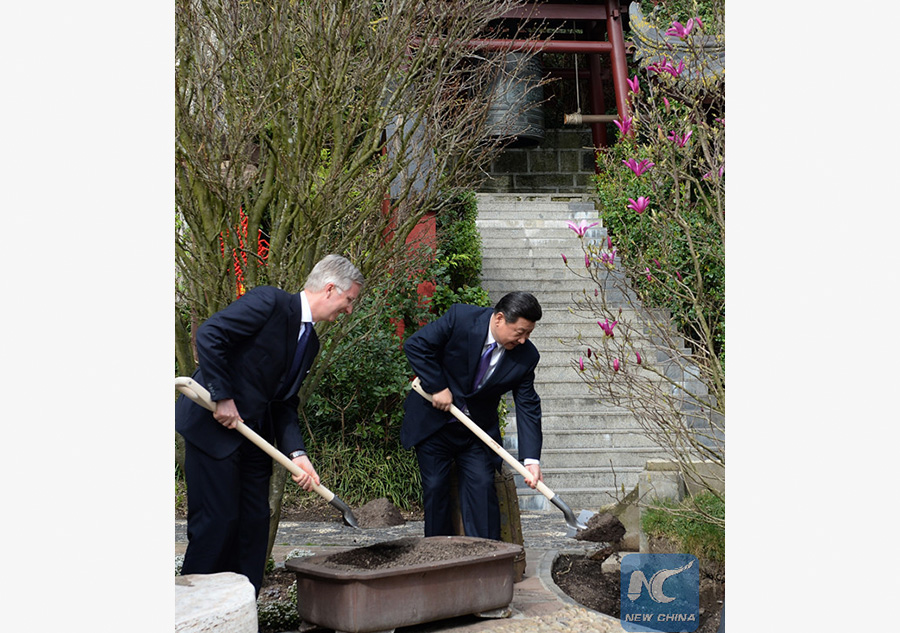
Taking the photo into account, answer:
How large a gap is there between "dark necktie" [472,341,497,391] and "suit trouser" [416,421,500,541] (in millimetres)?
264

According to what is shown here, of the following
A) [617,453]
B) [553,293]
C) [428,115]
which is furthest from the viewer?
[553,293]

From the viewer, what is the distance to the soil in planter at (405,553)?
14.0ft

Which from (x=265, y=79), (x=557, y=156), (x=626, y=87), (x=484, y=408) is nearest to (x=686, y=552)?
(x=484, y=408)

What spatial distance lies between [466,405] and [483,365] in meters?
0.27

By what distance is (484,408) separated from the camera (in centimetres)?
535

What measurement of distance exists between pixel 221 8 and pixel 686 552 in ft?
13.3

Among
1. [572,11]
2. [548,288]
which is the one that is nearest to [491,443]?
[548,288]

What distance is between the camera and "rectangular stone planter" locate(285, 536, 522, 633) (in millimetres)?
3992

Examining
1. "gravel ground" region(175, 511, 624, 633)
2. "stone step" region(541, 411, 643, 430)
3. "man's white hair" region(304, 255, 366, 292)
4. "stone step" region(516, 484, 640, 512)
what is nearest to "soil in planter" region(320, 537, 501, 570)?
"gravel ground" region(175, 511, 624, 633)

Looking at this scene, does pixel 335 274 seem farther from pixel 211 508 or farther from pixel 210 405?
pixel 211 508

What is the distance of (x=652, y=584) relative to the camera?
4664 mm

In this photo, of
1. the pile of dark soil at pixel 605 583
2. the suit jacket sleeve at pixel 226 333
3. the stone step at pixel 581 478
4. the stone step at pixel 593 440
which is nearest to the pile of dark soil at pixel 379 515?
the stone step at pixel 581 478

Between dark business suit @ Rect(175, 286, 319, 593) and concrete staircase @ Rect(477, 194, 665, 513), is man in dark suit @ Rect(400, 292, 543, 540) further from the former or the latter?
concrete staircase @ Rect(477, 194, 665, 513)

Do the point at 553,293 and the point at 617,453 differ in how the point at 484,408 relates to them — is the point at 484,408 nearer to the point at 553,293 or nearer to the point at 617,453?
the point at 617,453
